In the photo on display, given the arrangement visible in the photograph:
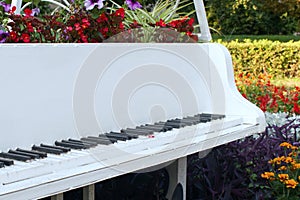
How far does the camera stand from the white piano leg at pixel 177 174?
3119mm

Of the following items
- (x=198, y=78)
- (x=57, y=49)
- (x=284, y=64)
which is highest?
(x=57, y=49)

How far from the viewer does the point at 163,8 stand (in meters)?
3.99

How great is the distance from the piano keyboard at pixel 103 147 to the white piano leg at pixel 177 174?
24cm

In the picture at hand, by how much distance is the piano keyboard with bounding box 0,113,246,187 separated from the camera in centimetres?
193

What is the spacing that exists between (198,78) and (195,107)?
0.17m

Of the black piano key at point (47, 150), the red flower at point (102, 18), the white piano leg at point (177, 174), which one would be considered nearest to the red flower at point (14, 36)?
the red flower at point (102, 18)

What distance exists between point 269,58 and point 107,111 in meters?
9.47

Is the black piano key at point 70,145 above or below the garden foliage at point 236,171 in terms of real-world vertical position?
above

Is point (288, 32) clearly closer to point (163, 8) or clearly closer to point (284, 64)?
point (284, 64)

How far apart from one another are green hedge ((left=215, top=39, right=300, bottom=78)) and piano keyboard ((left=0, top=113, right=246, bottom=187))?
882cm

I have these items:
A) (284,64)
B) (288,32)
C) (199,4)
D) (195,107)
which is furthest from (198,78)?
(288,32)

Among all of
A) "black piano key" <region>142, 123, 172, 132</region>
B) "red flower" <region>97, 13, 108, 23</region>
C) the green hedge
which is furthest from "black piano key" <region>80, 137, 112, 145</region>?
the green hedge

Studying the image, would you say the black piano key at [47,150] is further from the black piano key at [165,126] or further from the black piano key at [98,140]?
the black piano key at [165,126]

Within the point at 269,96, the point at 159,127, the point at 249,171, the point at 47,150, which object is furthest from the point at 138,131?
the point at 269,96
